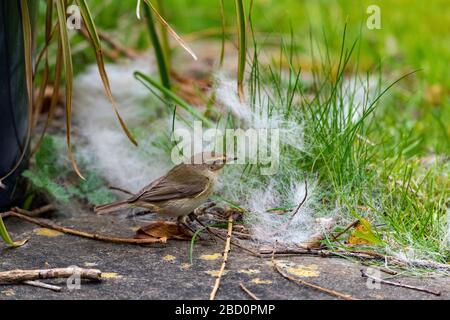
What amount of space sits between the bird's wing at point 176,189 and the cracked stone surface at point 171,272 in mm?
168

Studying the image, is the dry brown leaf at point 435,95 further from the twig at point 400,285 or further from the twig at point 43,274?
the twig at point 43,274

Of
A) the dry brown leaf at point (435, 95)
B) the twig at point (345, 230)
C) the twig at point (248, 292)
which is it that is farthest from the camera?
the dry brown leaf at point (435, 95)

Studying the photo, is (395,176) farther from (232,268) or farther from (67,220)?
(67,220)

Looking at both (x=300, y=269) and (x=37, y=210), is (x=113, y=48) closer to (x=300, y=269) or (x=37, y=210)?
(x=37, y=210)

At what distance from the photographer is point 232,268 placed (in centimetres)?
238

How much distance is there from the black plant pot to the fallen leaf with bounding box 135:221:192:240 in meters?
0.59

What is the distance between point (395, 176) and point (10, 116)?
4.95 feet

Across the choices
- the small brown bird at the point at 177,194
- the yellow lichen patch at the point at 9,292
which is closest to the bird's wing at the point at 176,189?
the small brown bird at the point at 177,194

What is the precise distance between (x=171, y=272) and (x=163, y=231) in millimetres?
398

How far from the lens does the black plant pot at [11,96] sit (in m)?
2.72

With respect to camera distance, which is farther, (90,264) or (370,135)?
(370,135)

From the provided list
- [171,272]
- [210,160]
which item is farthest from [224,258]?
[210,160]

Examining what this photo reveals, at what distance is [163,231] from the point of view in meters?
2.75
